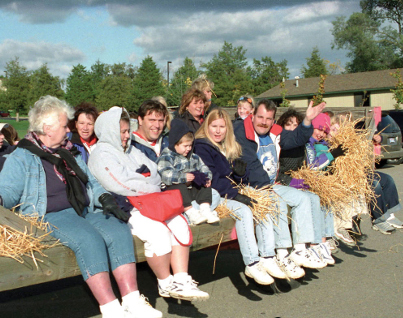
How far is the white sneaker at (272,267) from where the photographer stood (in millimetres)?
3811

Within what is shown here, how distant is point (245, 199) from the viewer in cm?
407

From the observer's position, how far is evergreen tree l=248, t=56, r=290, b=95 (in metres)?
56.8

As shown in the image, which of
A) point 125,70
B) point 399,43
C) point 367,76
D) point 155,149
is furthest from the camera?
point 125,70

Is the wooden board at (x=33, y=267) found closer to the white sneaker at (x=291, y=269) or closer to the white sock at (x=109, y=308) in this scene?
the white sock at (x=109, y=308)

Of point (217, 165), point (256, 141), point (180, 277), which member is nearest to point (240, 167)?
point (217, 165)

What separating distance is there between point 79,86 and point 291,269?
161 ft

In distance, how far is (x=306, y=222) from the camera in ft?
14.2

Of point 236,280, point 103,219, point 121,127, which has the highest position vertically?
point 121,127

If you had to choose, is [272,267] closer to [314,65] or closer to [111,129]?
[111,129]

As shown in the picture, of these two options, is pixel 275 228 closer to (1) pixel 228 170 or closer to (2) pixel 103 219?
(1) pixel 228 170

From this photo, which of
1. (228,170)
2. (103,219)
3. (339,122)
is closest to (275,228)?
(228,170)

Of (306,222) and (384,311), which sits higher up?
(306,222)

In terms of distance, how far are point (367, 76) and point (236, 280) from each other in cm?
4234

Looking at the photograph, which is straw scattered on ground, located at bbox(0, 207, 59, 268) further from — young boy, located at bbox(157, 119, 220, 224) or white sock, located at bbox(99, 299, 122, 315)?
young boy, located at bbox(157, 119, 220, 224)
